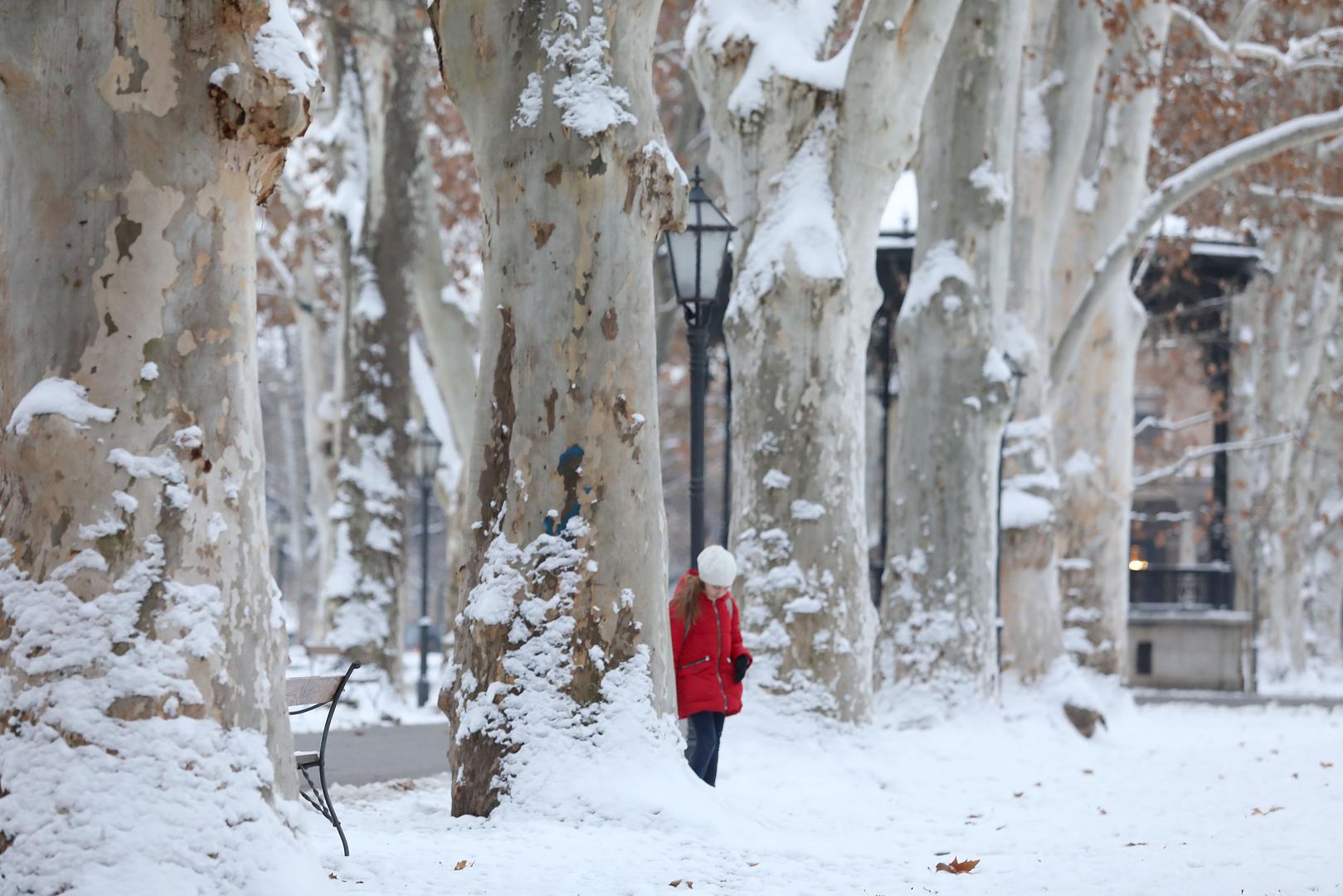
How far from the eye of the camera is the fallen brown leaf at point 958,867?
727cm

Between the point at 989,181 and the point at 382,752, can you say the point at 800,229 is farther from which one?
the point at 382,752

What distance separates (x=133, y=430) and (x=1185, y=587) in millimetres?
25274

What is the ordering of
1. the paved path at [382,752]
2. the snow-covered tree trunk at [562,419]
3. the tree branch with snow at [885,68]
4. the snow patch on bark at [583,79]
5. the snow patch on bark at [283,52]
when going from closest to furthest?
1. the snow patch on bark at [283,52]
2. the snow-covered tree trunk at [562,419]
3. the snow patch on bark at [583,79]
4. the paved path at [382,752]
5. the tree branch with snow at [885,68]

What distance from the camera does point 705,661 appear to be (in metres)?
8.91

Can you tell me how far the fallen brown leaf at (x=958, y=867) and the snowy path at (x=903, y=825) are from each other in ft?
0.17

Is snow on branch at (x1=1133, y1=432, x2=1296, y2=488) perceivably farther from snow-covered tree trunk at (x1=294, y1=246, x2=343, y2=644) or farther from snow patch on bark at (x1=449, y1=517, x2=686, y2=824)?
snow patch on bark at (x1=449, y1=517, x2=686, y2=824)

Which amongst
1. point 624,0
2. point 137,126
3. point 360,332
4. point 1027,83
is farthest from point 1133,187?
point 137,126

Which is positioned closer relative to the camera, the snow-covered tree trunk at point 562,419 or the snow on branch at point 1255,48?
the snow-covered tree trunk at point 562,419

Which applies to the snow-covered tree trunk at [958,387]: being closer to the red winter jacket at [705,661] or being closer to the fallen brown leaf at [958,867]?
the red winter jacket at [705,661]

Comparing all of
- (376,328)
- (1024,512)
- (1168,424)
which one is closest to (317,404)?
(376,328)

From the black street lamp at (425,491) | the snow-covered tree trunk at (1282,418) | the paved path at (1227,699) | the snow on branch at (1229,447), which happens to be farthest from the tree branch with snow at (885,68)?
the snow-covered tree trunk at (1282,418)

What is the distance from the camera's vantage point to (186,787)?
5199mm

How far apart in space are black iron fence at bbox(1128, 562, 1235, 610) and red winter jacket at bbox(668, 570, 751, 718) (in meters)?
19.9

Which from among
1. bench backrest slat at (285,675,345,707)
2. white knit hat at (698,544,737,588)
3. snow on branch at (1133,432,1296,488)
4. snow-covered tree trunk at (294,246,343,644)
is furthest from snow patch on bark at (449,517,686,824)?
snow on branch at (1133,432,1296,488)
